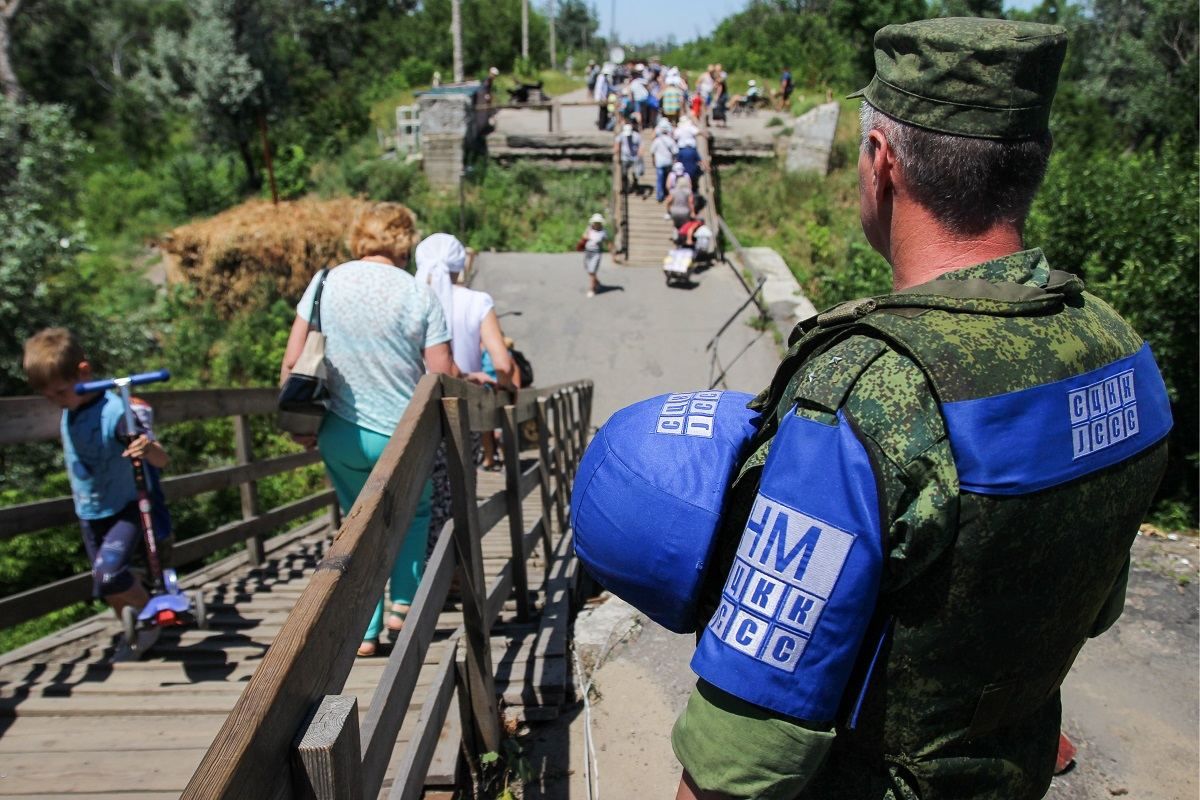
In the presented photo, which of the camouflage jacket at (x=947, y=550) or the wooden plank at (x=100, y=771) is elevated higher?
the camouflage jacket at (x=947, y=550)

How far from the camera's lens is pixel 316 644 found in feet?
4.26

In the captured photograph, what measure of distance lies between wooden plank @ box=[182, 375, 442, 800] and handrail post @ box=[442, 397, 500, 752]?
43 centimetres

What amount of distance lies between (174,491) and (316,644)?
334cm

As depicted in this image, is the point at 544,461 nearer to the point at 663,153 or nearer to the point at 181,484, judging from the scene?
the point at 181,484

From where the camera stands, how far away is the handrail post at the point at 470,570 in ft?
8.48

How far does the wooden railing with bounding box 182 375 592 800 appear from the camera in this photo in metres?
1.13

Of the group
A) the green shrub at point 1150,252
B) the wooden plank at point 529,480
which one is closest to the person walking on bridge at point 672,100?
the green shrub at point 1150,252

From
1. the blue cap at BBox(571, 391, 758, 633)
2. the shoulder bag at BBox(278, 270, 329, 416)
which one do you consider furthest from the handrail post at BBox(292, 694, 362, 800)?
the shoulder bag at BBox(278, 270, 329, 416)

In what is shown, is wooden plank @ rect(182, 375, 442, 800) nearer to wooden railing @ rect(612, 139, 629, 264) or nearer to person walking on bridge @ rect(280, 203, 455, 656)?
person walking on bridge @ rect(280, 203, 455, 656)

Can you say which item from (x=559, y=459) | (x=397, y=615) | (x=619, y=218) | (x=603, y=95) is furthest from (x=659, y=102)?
(x=397, y=615)

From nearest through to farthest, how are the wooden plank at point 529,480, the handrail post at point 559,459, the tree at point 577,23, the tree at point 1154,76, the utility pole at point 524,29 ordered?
1. the wooden plank at point 529,480
2. the handrail post at point 559,459
3. the tree at point 1154,76
4. the utility pole at point 524,29
5. the tree at point 577,23

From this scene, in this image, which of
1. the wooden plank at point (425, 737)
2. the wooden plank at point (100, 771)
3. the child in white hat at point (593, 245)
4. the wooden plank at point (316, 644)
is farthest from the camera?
the child in white hat at point (593, 245)

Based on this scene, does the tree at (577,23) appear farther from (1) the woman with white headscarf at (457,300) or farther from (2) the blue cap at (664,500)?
(2) the blue cap at (664,500)

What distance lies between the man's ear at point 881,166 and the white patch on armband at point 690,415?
1.28 ft
